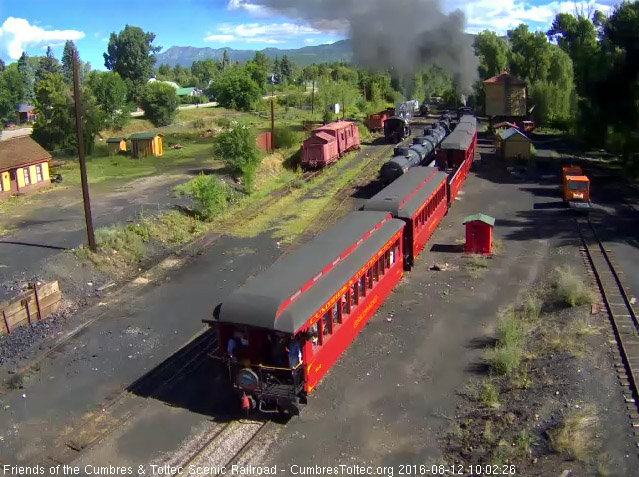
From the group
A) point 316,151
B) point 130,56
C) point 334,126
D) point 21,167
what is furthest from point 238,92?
point 21,167

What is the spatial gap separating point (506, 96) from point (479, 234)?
49.0 m

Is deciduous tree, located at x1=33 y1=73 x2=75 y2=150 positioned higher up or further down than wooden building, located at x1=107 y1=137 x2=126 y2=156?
higher up

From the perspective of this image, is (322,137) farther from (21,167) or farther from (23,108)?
(23,108)

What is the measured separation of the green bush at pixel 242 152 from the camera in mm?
34844

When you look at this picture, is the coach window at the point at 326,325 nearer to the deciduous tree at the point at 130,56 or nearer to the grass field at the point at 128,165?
the grass field at the point at 128,165

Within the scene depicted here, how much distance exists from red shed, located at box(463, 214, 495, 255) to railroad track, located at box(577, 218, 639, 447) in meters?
3.71

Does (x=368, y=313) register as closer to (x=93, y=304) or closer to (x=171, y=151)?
(x=93, y=304)

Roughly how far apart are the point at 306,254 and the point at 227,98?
74.4 m

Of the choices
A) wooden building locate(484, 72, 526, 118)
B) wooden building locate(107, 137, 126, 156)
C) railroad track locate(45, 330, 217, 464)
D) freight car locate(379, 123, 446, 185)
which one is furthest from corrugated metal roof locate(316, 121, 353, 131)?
railroad track locate(45, 330, 217, 464)

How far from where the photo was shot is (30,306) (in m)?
18.0

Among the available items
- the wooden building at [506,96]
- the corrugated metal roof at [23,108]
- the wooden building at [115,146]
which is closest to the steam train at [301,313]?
the wooden building at [115,146]

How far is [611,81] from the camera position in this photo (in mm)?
37531

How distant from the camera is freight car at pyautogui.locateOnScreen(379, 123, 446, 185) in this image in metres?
32.1

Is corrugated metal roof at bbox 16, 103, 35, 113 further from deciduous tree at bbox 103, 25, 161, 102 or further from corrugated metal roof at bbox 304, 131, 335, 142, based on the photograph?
corrugated metal roof at bbox 304, 131, 335, 142
